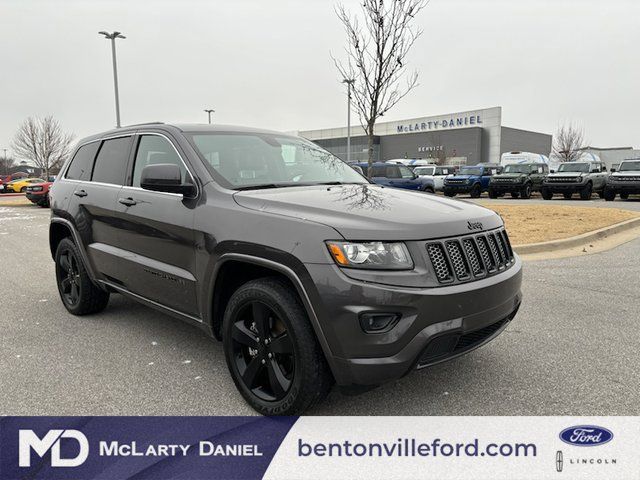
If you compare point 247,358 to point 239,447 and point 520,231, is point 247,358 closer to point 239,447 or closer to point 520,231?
point 239,447

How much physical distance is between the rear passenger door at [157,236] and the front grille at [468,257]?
1590 millimetres

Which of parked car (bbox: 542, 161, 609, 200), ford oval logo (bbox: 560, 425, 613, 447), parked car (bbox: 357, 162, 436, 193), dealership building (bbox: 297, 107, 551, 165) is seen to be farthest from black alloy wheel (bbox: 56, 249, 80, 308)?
dealership building (bbox: 297, 107, 551, 165)

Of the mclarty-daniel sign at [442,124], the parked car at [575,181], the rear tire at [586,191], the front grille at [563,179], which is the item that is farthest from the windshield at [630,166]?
the mclarty-daniel sign at [442,124]

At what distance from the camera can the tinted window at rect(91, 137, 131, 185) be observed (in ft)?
13.9

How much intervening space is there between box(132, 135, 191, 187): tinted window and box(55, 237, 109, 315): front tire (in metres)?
1.27

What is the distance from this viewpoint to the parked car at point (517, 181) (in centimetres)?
2236

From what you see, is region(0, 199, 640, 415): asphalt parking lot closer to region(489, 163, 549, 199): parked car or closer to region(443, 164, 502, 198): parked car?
region(489, 163, 549, 199): parked car

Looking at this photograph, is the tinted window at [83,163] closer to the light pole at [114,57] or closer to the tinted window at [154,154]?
the tinted window at [154,154]

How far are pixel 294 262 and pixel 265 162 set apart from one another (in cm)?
135

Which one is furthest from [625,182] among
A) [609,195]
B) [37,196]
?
[37,196]

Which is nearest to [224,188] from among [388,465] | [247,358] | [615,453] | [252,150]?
[252,150]

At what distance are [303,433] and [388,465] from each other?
1.65 feet

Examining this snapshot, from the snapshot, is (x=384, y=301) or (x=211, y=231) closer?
(x=384, y=301)

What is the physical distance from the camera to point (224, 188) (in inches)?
127
